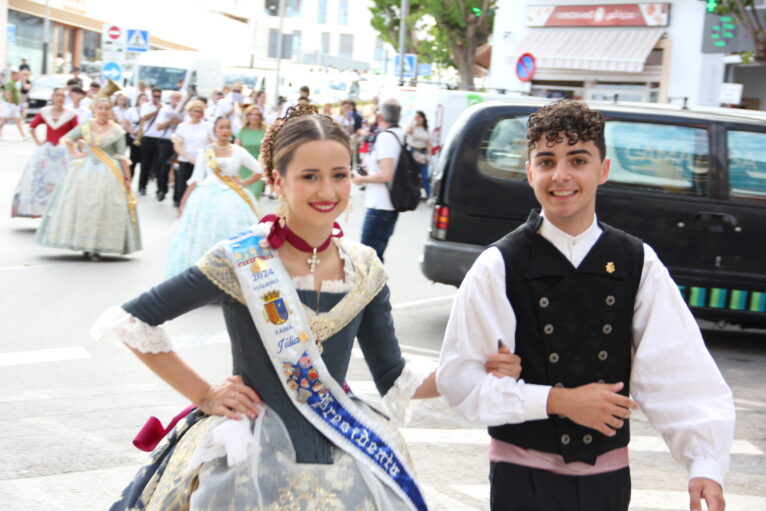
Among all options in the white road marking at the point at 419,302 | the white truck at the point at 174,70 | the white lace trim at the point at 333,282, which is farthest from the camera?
the white truck at the point at 174,70

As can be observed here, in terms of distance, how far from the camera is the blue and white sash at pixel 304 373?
289 centimetres

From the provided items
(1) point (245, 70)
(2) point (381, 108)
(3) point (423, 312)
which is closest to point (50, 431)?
(3) point (423, 312)

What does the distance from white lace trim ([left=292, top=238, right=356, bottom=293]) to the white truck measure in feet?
111

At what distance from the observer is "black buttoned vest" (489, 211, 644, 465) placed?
2846 millimetres

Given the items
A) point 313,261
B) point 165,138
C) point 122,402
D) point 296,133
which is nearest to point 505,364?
point 313,261

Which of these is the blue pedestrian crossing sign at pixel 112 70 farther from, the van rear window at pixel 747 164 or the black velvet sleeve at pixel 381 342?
the black velvet sleeve at pixel 381 342

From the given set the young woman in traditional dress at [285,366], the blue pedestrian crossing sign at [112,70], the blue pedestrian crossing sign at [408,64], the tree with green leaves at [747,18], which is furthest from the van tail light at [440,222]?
the blue pedestrian crossing sign at [408,64]

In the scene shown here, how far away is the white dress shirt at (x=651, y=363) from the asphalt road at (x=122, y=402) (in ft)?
7.81

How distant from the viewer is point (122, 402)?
6.81 m

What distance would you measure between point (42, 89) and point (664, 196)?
3432 cm

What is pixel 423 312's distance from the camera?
10.4 meters

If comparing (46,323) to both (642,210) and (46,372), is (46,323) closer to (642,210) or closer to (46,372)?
(46,372)

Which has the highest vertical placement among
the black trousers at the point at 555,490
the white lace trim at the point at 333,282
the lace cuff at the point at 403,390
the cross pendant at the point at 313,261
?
the cross pendant at the point at 313,261

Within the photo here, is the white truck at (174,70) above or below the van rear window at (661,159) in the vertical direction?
above
